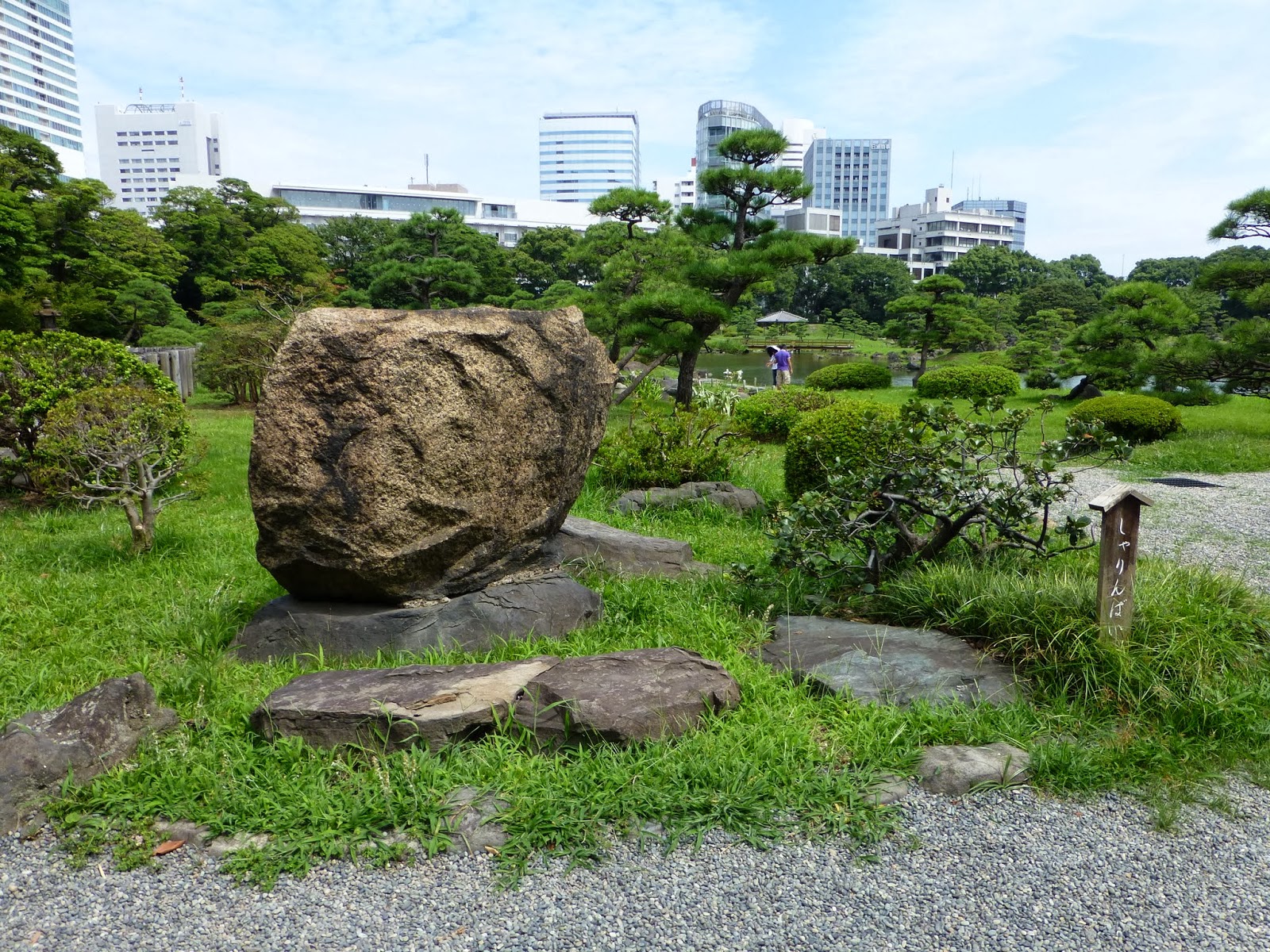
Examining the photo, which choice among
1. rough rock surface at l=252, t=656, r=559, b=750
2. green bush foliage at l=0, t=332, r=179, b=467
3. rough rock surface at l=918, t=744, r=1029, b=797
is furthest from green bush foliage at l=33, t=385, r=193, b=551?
rough rock surface at l=918, t=744, r=1029, b=797

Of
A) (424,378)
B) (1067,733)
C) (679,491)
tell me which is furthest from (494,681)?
(679,491)

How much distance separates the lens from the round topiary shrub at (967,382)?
53.7 feet

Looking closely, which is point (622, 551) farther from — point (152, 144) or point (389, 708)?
point (152, 144)

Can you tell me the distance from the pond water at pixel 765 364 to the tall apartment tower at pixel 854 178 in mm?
68819

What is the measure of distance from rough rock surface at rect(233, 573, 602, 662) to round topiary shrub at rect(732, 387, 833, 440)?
779cm

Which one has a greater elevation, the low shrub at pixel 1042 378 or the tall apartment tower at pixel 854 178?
the tall apartment tower at pixel 854 178

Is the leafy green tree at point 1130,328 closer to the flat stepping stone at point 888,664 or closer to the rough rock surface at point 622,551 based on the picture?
the rough rock surface at point 622,551

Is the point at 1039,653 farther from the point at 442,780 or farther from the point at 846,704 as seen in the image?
the point at 442,780

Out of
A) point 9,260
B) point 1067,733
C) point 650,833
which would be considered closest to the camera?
point 650,833

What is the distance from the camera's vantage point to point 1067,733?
351cm

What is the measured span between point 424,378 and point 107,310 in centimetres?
1904

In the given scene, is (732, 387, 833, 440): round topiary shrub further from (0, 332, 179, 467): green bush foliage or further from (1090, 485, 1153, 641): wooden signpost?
(1090, 485, 1153, 641): wooden signpost

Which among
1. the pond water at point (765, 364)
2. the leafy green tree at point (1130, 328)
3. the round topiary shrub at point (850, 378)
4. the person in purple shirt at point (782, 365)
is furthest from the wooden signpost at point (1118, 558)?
the pond water at point (765, 364)

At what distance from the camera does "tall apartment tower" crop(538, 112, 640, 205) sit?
376 feet
